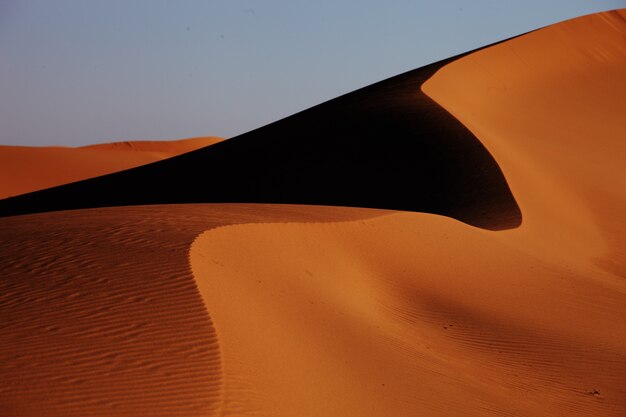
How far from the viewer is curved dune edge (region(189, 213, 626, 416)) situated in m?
7.18

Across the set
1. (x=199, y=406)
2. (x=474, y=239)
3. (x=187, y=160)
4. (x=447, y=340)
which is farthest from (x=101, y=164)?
(x=199, y=406)

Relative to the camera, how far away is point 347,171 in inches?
963

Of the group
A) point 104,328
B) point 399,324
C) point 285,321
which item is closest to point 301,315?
point 285,321

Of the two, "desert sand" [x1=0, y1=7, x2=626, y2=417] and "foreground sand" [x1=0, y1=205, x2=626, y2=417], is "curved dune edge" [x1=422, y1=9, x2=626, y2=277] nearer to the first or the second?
"desert sand" [x1=0, y1=7, x2=626, y2=417]

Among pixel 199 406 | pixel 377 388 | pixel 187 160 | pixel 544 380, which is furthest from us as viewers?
pixel 187 160

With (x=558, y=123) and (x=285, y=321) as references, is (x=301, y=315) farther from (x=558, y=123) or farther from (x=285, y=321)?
(x=558, y=123)

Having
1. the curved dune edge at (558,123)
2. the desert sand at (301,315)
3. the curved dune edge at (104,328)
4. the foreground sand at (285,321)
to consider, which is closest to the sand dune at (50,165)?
the curved dune edge at (558,123)

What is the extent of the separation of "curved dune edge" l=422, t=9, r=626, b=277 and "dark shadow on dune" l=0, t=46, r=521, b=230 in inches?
35.2

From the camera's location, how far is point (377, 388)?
7676 mm

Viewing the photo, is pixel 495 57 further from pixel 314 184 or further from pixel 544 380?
pixel 544 380

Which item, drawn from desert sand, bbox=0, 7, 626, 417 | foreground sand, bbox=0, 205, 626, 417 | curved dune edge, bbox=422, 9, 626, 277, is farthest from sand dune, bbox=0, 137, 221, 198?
foreground sand, bbox=0, 205, 626, 417

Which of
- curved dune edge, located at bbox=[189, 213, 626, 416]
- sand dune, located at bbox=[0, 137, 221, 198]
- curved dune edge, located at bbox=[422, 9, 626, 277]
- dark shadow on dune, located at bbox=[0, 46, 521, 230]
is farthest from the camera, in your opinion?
sand dune, located at bbox=[0, 137, 221, 198]

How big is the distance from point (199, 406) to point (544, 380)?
5.05 m

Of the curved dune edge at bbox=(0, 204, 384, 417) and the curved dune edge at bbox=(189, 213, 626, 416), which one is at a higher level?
the curved dune edge at bbox=(0, 204, 384, 417)
